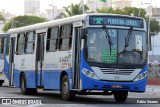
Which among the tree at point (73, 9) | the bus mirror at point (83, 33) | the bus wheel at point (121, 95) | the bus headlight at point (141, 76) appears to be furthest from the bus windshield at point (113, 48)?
the tree at point (73, 9)

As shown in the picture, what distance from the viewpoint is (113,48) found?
1825cm

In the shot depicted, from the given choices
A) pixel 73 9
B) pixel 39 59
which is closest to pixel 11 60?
pixel 39 59

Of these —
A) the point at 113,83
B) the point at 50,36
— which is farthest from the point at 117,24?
the point at 50,36

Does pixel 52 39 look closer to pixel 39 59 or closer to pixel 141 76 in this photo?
pixel 39 59

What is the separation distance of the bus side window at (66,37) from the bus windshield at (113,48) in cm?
127

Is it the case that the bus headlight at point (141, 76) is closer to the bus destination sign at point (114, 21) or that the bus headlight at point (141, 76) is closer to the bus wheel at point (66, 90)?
the bus destination sign at point (114, 21)

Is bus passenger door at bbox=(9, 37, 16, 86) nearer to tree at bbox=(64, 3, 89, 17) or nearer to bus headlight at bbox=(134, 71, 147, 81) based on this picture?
bus headlight at bbox=(134, 71, 147, 81)

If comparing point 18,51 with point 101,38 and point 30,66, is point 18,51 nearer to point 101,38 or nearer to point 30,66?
point 30,66

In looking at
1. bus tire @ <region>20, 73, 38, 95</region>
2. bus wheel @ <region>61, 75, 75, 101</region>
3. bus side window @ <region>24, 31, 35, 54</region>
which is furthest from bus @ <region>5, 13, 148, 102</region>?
bus tire @ <region>20, 73, 38, 95</region>

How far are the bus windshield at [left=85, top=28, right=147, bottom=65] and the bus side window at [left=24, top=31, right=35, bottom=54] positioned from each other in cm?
549

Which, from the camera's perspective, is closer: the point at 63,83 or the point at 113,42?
the point at 113,42

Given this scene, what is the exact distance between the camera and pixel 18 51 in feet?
82.8

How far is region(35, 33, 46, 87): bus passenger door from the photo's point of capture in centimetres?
2210

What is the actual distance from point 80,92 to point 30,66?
5.05 metres
